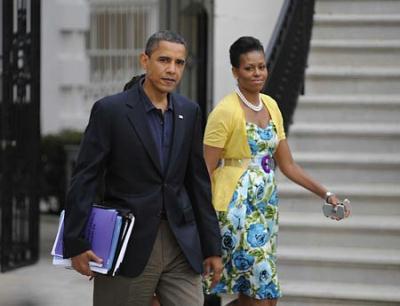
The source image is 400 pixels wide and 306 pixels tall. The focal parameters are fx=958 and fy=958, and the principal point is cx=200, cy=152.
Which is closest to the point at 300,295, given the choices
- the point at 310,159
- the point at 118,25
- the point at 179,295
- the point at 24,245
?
the point at 310,159

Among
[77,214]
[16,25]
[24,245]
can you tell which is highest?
[16,25]

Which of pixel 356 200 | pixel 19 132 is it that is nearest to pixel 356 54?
pixel 356 200

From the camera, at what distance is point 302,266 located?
21.7 feet

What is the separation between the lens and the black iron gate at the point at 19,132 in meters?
8.60

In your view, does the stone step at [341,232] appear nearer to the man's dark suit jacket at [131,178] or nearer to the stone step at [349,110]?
the stone step at [349,110]

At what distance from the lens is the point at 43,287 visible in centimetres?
789

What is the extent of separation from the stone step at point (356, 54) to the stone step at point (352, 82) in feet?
0.87

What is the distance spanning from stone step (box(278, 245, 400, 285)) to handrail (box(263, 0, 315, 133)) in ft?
4.58

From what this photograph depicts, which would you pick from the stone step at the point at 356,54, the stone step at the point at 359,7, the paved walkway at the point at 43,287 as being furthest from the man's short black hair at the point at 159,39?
the stone step at the point at 359,7

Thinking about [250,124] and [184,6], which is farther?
[184,6]

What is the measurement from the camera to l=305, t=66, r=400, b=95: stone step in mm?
8234

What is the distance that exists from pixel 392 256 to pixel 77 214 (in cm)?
329

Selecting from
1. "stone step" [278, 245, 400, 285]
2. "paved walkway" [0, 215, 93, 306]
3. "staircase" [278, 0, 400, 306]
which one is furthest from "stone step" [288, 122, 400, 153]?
"paved walkway" [0, 215, 93, 306]

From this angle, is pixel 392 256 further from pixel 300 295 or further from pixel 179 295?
pixel 179 295
